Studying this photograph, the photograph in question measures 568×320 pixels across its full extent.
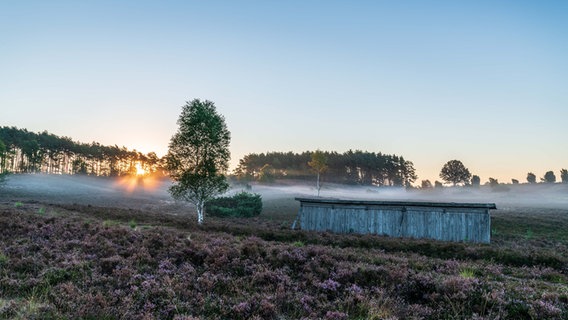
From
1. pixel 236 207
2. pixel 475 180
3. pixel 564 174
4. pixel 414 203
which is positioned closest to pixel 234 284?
pixel 414 203

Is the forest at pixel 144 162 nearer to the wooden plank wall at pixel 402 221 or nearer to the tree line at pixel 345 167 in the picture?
the tree line at pixel 345 167

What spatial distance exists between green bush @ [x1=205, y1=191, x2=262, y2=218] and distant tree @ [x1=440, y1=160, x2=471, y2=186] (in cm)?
12133

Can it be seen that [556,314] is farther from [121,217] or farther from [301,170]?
[301,170]

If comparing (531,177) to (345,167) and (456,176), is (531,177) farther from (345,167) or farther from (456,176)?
(345,167)

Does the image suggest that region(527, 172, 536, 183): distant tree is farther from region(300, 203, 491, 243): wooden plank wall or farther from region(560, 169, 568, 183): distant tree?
region(300, 203, 491, 243): wooden plank wall

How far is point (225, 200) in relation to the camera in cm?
5325

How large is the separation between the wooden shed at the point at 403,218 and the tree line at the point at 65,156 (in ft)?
265

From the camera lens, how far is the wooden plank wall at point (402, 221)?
27.4 m

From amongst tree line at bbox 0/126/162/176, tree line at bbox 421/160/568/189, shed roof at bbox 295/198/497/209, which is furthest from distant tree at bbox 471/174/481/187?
shed roof at bbox 295/198/497/209

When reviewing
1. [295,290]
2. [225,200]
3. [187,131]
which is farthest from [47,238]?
[225,200]

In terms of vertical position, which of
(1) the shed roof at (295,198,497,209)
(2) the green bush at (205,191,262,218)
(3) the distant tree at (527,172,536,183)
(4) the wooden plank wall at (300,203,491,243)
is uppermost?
(3) the distant tree at (527,172,536,183)

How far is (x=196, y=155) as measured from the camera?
37.0 metres

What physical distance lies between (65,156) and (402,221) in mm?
128216

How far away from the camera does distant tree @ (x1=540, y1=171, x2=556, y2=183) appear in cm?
17075
